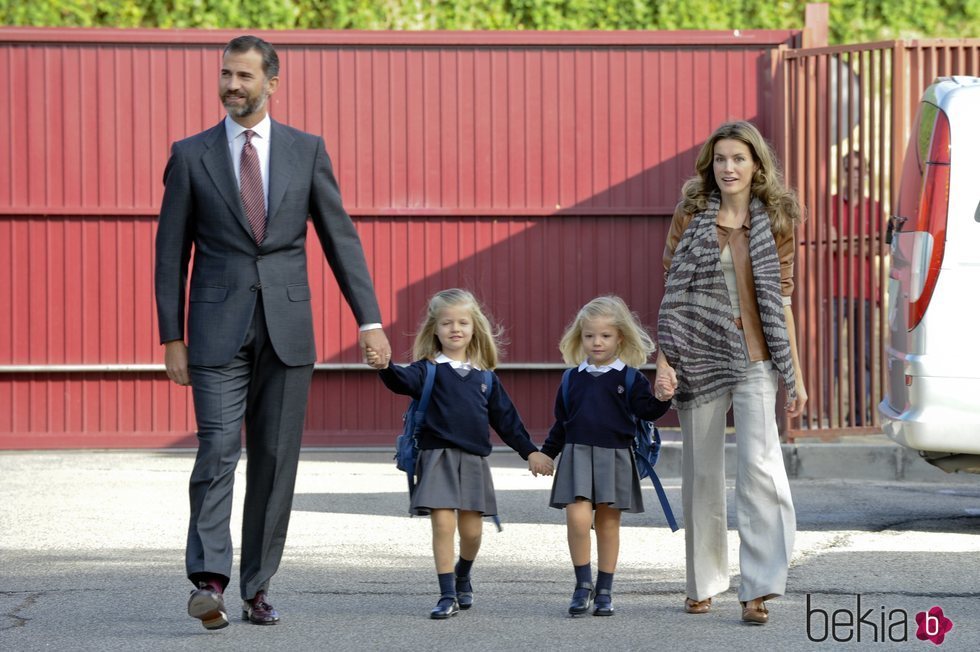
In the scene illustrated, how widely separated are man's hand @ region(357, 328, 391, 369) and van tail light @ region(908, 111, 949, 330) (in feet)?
9.55

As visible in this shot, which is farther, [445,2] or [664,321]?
[445,2]

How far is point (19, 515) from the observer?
27.4 ft

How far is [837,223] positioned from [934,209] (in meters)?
3.75

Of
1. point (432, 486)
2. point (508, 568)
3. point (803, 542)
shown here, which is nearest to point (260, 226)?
point (432, 486)

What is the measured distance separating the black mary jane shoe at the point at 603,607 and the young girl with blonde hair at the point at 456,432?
0.49 meters

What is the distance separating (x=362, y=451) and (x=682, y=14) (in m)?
5.88

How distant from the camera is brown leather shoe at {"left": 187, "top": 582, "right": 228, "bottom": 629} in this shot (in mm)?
5109

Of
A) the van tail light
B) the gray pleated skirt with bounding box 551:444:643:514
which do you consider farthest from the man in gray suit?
the van tail light

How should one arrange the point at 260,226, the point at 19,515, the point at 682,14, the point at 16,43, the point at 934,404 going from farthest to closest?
the point at 682,14 → the point at 16,43 → the point at 19,515 → the point at 934,404 → the point at 260,226

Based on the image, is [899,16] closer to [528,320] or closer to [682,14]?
[682,14]

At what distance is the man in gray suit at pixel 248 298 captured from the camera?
5.36 metres

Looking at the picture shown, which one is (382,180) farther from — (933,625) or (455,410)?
(933,625)

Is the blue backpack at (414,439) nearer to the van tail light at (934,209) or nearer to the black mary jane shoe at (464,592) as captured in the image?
the black mary jane shoe at (464,592)

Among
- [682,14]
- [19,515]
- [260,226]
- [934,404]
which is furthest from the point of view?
[682,14]
